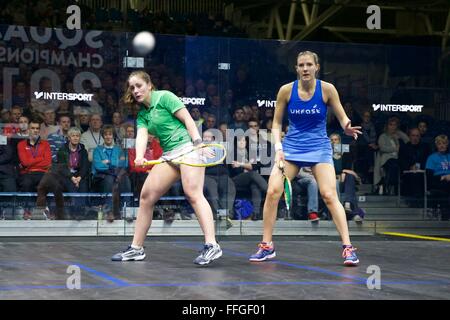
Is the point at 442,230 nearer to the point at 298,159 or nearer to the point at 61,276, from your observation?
the point at 298,159

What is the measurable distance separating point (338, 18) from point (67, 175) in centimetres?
901

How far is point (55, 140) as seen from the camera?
10.9 meters

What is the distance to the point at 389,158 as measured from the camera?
11727 millimetres

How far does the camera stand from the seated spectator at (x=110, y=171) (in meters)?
10.9

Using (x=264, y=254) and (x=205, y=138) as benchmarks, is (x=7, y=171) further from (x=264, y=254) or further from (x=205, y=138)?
(x=264, y=254)

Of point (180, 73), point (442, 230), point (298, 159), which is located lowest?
point (442, 230)

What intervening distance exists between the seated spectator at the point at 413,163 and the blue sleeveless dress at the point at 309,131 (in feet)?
15.1

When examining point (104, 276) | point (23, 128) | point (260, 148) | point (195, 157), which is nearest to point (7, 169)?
point (23, 128)

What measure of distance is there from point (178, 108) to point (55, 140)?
4.15 m

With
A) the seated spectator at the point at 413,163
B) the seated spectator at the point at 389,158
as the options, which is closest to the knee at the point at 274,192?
the seated spectator at the point at 389,158

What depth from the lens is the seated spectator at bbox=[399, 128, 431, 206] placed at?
38.6 ft

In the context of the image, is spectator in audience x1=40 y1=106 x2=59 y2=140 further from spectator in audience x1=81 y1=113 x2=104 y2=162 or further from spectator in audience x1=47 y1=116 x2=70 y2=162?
spectator in audience x1=81 y1=113 x2=104 y2=162
